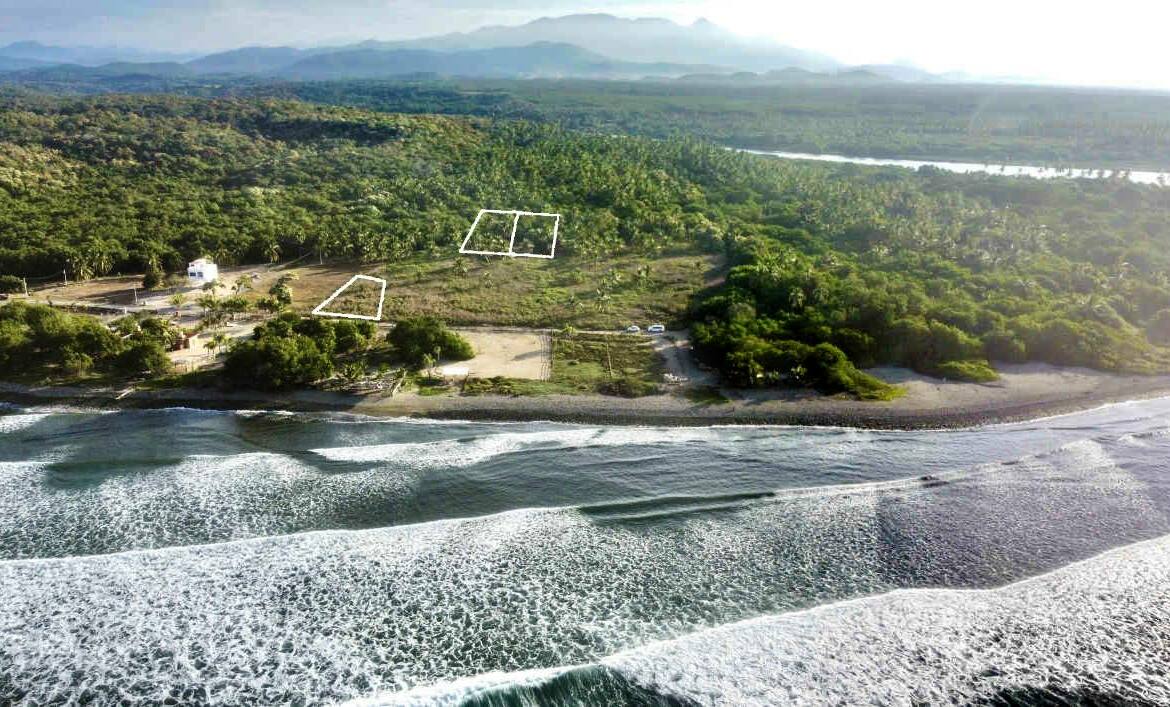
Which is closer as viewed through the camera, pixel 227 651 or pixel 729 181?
pixel 227 651

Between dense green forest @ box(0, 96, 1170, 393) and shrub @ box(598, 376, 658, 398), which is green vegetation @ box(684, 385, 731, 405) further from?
shrub @ box(598, 376, 658, 398)

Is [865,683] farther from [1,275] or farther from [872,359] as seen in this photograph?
[1,275]

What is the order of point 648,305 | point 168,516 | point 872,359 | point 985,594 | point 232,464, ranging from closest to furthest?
point 985,594 < point 168,516 < point 232,464 < point 872,359 < point 648,305

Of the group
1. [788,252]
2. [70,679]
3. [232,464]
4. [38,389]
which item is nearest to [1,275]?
[38,389]

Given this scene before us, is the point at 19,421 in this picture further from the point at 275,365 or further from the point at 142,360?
the point at 275,365

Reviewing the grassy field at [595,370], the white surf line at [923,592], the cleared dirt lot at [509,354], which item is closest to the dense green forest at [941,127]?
the grassy field at [595,370]

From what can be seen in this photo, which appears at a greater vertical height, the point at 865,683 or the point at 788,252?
the point at 788,252

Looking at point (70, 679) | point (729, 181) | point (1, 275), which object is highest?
point (729, 181)

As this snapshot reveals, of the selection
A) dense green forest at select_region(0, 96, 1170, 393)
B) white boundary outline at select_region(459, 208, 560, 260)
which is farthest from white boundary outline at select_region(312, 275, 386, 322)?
white boundary outline at select_region(459, 208, 560, 260)

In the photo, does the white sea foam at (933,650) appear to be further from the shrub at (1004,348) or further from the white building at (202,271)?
the white building at (202,271)
